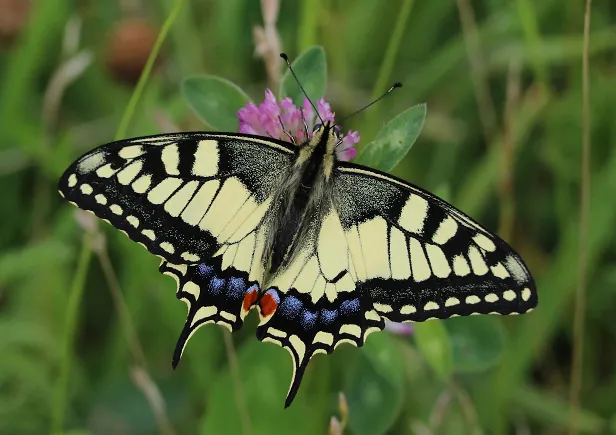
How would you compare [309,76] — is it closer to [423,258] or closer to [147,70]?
[147,70]

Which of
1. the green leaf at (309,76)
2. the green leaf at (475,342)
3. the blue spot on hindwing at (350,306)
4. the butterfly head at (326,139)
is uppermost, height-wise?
the green leaf at (309,76)

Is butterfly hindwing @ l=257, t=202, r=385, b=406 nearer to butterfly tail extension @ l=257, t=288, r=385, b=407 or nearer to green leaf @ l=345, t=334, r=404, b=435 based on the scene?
butterfly tail extension @ l=257, t=288, r=385, b=407

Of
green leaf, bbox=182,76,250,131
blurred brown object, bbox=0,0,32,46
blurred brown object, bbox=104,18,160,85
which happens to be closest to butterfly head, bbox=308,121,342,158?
green leaf, bbox=182,76,250,131

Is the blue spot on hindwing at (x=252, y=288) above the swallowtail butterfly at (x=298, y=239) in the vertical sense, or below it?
below

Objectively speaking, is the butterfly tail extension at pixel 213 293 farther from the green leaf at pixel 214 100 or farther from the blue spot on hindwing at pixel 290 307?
the green leaf at pixel 214 100

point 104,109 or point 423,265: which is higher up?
point 104,109

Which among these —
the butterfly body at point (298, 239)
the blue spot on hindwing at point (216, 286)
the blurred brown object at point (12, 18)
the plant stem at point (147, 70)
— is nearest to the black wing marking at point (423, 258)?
the butterfly body at point (298, 239)

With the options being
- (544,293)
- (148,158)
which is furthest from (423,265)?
→ (544,293)

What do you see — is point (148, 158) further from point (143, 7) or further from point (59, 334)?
point (143, 7)
